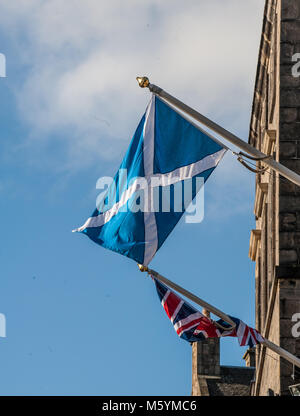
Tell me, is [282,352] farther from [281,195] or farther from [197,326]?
[281,195]

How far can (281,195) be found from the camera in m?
29.8

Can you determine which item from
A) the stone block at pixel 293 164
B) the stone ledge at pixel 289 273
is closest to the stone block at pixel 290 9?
the stone block at pixel 293 164

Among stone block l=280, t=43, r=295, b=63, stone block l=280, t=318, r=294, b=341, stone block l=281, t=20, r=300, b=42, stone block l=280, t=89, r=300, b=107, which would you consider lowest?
stone block l=280, t=318, r=294, b=341

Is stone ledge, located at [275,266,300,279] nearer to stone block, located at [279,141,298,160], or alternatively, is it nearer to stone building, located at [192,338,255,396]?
stone block, located at [279,141,298,160]

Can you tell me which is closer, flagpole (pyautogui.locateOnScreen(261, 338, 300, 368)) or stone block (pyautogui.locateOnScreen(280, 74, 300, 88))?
flagpole (pyautogui.locateOnScreen(261, 338, 300, 368))

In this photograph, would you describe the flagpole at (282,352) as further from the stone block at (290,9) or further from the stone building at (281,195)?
the stone block at (290,9)

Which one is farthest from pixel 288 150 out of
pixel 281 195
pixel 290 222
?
pixel 290 222

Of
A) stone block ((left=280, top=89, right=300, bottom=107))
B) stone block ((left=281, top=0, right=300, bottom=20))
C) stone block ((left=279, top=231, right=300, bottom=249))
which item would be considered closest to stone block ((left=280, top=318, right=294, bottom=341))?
stone block ((left=279, top=231, right=300, bottom=249))

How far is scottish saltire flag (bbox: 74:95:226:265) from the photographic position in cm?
2403

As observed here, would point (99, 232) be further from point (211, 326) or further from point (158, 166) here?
point (211, 326)

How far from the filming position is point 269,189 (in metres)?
32.9

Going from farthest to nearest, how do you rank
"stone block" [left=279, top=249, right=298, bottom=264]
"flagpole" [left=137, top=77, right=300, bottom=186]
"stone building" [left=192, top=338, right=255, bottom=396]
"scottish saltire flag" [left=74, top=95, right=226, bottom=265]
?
"stone building" [left=192, top=338, right=255, bottom=396] < "stone block" [left=279, top=249, right=298, bottom=264] < "scottish saltire flag" [left=74, top=95, right=226, bottom=265] < "flagpole" [left=137, top=77, right=300, bottom=186]
